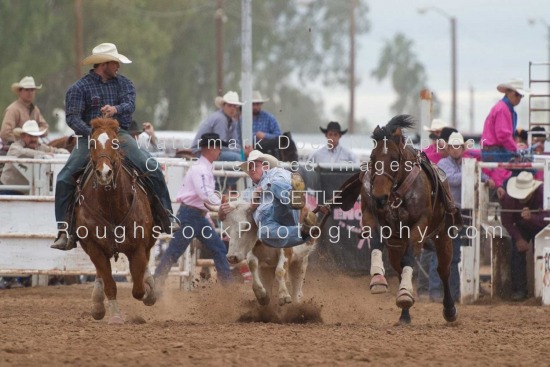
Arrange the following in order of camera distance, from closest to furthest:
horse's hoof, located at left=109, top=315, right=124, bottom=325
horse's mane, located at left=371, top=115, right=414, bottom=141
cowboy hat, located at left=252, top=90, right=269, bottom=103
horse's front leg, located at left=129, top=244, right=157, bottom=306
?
horse's mane, located at left=371, top=115, right=414, bottom=141
horse's hoof, located at left=109, top=315, right=124, bottom=325
horse's front leg, located at left=129, top=244, right=157, bottom=306
cowboy hat, located at left=252, top=90, right=269, bottom=103

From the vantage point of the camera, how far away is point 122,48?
165ft

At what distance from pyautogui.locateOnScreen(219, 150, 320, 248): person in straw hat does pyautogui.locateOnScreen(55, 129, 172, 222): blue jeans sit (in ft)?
2.69

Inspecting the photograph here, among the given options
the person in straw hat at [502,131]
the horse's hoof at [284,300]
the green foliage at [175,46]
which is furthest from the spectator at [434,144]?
the green foliage at [175,46]

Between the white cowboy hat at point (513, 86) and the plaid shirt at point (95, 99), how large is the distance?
598 centimetres

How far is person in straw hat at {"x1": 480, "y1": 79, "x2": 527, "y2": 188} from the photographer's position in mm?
14742

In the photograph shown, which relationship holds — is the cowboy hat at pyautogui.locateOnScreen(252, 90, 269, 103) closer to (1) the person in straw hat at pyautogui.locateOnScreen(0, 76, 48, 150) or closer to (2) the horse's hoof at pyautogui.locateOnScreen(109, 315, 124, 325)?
(1) the person in straw hat at pyautogui.locateOnScreen(0, 76, 48, 150)

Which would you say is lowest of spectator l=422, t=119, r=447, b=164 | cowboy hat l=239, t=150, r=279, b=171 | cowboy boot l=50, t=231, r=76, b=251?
cowboy boot l=50, t=231, r=76, b=251

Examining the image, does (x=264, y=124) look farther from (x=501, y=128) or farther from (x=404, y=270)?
(x=404, y=270)

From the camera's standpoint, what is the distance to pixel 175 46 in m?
59.9

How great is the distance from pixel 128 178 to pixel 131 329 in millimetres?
1513

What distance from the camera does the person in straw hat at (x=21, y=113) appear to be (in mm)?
15578

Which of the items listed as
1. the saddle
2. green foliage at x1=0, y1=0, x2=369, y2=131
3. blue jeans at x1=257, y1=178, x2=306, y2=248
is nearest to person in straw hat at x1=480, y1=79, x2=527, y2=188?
blue jeans at x1=257, y1=178, x2=306, y2=248

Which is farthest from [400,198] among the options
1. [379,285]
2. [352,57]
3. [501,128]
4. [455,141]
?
[352,57]

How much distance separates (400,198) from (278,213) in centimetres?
127
